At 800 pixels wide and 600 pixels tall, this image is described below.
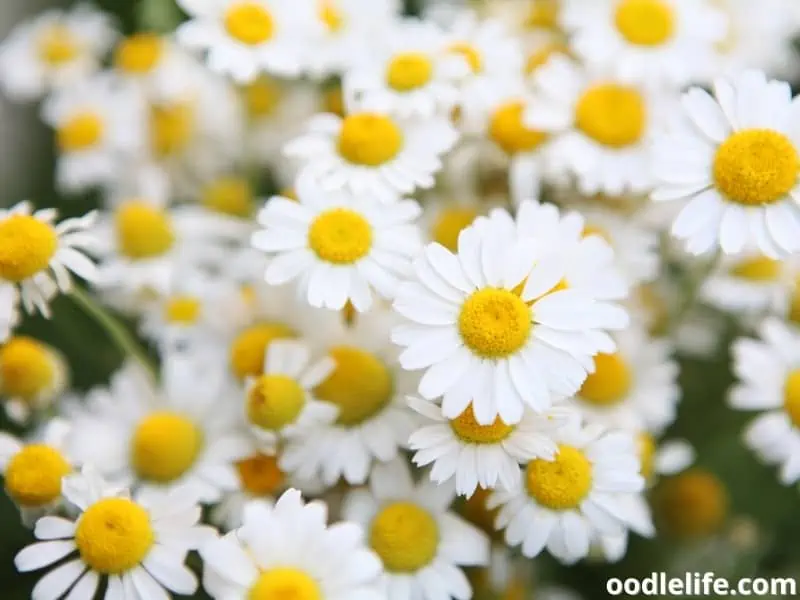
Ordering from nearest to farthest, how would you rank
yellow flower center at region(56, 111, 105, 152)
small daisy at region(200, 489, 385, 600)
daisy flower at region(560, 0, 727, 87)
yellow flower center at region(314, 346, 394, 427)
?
small daisy at region(200, 489, 385, 600), yellow flower center at region(314, 346, 394, 427), daisy flower at region(560, 0, 727, 87), yellow flower center at region(56, 111, 105, 152)

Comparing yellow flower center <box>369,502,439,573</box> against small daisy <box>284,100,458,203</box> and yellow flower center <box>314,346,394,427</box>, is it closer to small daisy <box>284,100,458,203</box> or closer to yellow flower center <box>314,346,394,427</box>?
yellow flower center <box>314,346,394,427</box>

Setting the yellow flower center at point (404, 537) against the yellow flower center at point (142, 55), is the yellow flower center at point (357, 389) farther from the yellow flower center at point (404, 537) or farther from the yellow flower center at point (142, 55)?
the yellow flower center at point (142, 55)

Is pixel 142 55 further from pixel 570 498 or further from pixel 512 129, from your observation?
pixel 570 498

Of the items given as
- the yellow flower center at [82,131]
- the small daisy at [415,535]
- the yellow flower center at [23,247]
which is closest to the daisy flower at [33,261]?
the yellow flower center at [23,247]

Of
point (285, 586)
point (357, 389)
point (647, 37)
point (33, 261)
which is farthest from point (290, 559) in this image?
point (647, 37)

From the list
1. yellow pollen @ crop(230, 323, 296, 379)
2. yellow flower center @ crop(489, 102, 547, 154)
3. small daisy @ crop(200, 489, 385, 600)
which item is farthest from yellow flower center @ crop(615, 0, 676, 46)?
small daisy @ crop(200, 489, 385, 600)

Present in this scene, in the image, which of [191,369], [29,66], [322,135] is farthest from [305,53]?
[29,66]
